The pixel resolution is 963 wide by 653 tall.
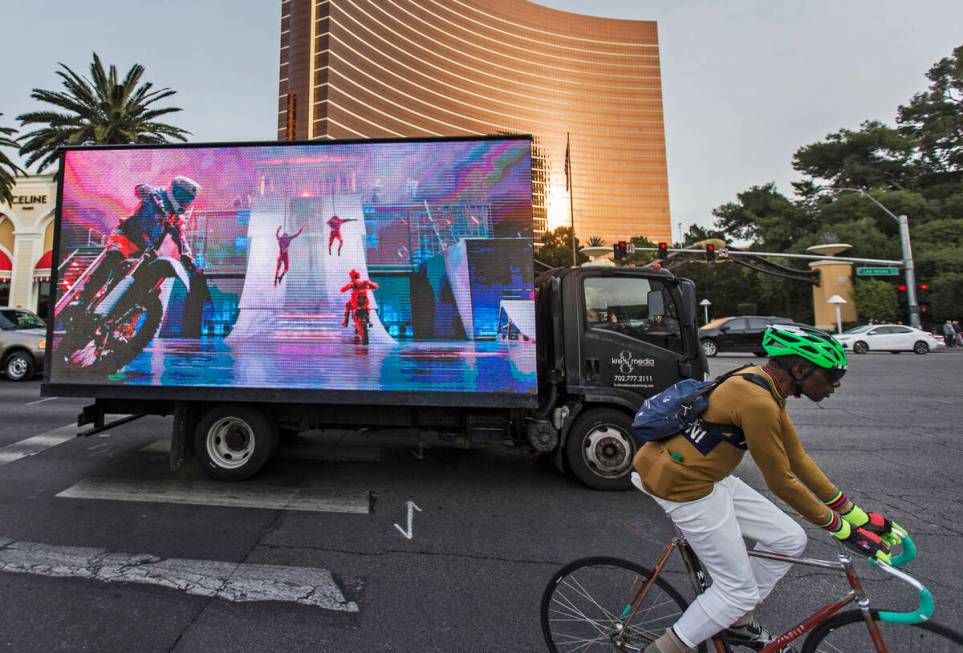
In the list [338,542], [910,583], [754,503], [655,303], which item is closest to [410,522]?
[338,542]

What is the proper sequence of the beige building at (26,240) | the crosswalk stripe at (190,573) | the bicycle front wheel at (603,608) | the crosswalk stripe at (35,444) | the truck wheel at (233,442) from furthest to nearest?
1. the beige building at (26,240)
2. the crosswalk stripe at (35,444)
3. the truck wheel at (233,442)
4. the crosswalk stripe at (190,573)
5. the bicycle front wheel at (603,608)

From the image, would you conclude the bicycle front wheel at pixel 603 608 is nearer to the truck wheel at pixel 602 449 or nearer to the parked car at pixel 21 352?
the truck wheel at pixel 602 449

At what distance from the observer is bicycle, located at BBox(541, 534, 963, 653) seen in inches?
78.7

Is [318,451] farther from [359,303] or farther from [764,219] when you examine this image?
[764,219]

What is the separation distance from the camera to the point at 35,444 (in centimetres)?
661

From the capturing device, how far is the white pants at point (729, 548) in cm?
206

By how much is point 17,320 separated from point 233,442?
13.0 meters

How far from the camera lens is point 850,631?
1.89m

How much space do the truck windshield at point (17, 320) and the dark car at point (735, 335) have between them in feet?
79.2

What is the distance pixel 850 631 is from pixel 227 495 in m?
5.11

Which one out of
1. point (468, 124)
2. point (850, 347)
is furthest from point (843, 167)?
point (468, 124)

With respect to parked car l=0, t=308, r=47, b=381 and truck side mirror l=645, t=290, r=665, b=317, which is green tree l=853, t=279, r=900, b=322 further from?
parked car l=0, t=308, r=47, b=381

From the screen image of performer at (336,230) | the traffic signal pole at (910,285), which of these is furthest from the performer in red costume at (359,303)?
the traffic signal pole at (910,285)

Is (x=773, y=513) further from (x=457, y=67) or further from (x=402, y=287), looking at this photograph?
(x=457, y=67)
